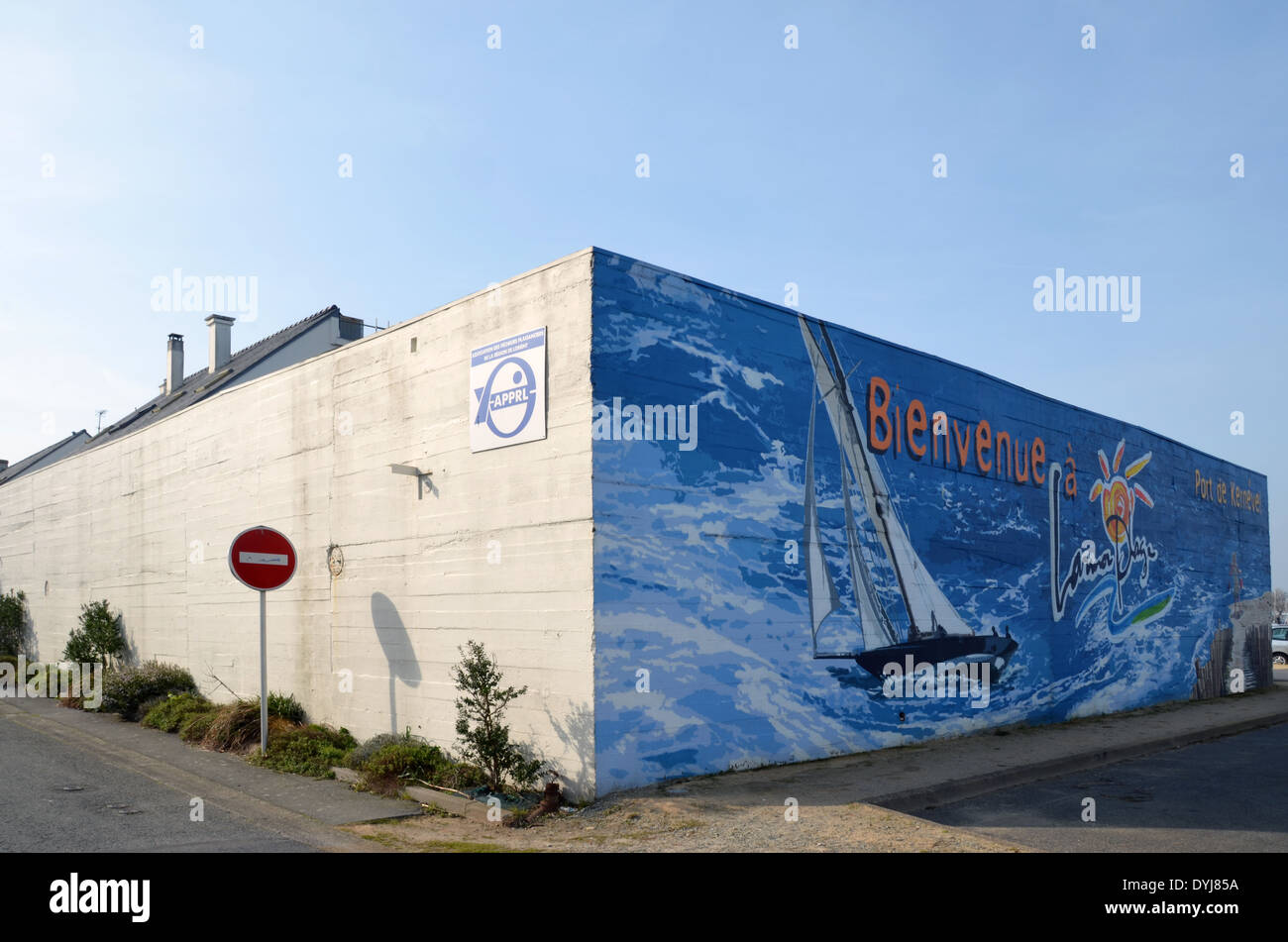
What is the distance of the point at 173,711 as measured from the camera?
14.4 m

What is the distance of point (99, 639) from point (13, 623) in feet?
25.2

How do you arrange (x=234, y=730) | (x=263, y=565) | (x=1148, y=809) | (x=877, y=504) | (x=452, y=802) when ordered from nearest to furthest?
1. (x=452, y=802)
2. (x=1148, y=809)
3. (x=263, y=565)
4. (x=234, y=730)
5. (x=877, y=504)

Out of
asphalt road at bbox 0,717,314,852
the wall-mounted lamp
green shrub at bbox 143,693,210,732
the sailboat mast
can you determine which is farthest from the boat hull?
green shrub at bbox 143,693,210,732

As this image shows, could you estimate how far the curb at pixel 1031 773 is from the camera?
9.41m

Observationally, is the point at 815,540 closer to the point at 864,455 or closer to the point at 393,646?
the point at 864,455

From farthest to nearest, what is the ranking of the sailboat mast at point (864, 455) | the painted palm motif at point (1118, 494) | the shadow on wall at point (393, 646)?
1. the painted palm motif at point (1118, 494)
2. the sailboat mast at point (864, 455)
3. the shadow on wall at point (393, 646)

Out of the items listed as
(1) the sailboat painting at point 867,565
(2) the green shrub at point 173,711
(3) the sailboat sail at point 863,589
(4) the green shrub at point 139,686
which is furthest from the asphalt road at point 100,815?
(3) the sailboat sail at point 863,589

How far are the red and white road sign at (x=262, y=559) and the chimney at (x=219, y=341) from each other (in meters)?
19.1

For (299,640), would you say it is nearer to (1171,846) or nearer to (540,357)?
(540,357)

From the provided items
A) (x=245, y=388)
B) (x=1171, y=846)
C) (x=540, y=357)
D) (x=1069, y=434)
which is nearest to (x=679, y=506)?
(x=540, y=357)

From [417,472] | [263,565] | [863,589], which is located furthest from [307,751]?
[863,589]

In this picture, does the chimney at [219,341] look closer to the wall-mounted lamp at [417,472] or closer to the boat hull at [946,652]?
the wall-mounted lamp at [417,472]
